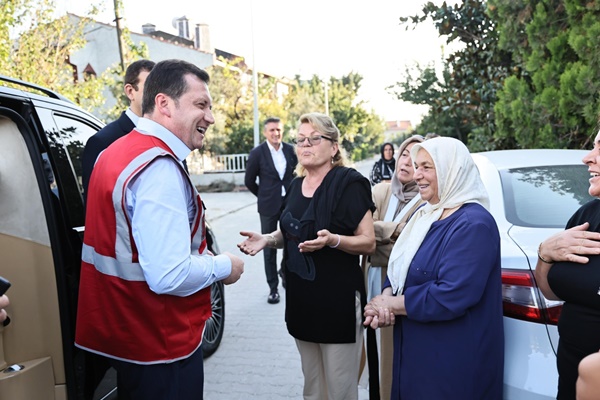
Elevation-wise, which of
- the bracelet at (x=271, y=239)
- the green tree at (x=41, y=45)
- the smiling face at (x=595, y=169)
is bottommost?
the bracelet at (x=271, y=239)

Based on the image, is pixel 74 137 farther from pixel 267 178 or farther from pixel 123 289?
pixel 267 178

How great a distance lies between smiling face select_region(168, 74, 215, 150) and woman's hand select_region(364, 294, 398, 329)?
3.65ft

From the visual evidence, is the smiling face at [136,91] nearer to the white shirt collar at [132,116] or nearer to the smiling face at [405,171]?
the white shirt collar at [132,116]

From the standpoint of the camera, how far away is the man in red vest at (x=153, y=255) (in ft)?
6.17

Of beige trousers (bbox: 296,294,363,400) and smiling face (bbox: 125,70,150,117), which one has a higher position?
smiling face (bbox: 125,70,150,117)

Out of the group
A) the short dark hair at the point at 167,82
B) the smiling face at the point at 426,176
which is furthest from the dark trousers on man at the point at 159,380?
the smiling face at the point at 426,176

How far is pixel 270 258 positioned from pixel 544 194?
3.58 m

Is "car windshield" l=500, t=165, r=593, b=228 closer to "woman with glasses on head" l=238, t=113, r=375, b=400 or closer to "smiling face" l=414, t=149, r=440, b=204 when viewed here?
"smiling face" l=414, t=149, r=440, b=204

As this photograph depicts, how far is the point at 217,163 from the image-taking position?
79.8 feet

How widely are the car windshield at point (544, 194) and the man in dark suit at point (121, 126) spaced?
2093 mm

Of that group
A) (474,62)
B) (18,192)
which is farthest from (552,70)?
(18,192)

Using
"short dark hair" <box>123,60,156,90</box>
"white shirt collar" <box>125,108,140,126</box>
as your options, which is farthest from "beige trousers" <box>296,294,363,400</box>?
"short dark hair" <box>123,60,156,90</box>

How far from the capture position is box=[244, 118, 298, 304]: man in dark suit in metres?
6.29

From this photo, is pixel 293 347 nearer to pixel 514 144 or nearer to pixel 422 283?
pixel 422 283
